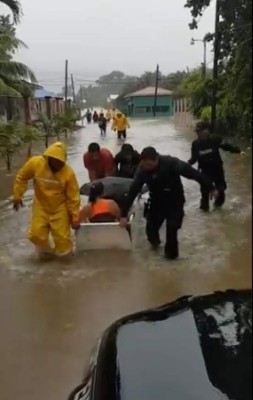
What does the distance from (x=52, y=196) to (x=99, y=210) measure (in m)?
0.72

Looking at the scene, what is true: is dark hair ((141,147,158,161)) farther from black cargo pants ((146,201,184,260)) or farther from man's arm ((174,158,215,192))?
black cargo pants ((146,201,184,260))

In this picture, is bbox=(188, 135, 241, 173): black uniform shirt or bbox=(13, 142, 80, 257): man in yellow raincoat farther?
bbox=(188, 135, 241, 173): black uniform shirt

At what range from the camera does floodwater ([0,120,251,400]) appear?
4.58 metres

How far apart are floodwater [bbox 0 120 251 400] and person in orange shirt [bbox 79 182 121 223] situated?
437 mm

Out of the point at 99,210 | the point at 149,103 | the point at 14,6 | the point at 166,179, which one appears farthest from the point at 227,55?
the point at 149,103

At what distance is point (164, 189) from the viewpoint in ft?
23.3

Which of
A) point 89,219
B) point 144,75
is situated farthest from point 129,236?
point 144,75

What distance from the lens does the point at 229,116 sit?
25453 millimetres

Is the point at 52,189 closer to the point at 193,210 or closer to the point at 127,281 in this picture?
the point at 127,281

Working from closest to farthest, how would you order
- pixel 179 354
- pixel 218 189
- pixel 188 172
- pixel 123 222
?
pixel 179 354
pixel 188 172
pixel 123 222
pixel 218 189

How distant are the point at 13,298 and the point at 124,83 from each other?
3861 inches

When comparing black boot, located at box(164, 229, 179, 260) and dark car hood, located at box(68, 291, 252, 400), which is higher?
dark car hood, located at box(68, 291, 252, 400)

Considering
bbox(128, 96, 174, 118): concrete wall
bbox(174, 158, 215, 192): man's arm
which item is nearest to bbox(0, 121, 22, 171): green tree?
bbox(174, 158, 215, 192): man's arm

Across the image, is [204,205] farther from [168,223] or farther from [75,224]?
[75,224]
